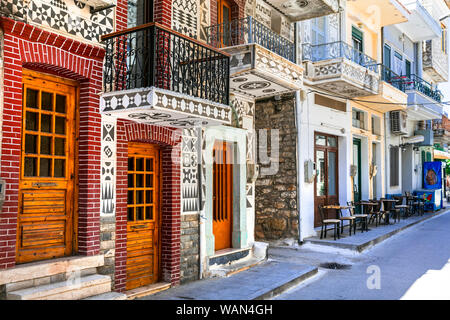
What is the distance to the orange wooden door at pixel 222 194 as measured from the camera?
9.27m

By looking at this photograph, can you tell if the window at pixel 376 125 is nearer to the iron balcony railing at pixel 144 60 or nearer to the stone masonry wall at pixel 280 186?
the stone masonry wall at pixel 280 186

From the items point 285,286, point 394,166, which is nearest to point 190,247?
point 285,286

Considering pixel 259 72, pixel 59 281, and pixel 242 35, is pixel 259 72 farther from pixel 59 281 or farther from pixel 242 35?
pixel 59 281

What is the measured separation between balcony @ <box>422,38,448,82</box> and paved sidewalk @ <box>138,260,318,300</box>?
20478 millimetres

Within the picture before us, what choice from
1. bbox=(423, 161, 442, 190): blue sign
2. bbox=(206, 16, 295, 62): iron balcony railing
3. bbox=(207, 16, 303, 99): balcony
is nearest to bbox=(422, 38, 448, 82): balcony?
bbox=(423, 161, 442, 190): blue sign

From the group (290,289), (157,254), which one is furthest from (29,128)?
(290,289)

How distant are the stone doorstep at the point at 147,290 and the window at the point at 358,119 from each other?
11.1 meters

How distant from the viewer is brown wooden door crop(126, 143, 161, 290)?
279 inches

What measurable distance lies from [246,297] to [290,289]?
138 centimetres

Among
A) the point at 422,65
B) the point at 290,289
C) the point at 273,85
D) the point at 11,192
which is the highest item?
the point at 422,65

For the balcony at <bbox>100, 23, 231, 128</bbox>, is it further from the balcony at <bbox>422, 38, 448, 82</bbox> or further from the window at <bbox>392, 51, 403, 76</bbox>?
the balcony at <bbox>422, 38, 448, 82</bbox>

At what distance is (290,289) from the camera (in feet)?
25.3

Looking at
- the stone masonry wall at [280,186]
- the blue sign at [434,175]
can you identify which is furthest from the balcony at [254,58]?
the blue sign at [434,175]
